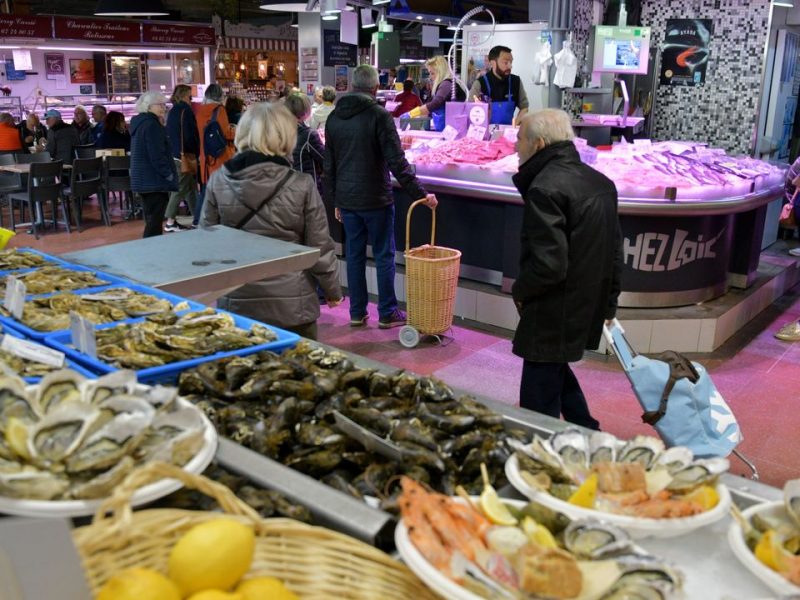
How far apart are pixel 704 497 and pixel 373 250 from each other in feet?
15.5

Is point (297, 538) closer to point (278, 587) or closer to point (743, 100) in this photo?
point (278, 587)

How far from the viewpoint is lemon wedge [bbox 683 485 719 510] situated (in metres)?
1.50

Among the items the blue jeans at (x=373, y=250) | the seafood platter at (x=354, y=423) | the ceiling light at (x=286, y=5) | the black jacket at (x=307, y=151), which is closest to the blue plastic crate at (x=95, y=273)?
the seafood platter at (x=354, y=423)

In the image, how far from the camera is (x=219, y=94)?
9.59 metres

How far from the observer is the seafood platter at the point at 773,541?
1.27 m

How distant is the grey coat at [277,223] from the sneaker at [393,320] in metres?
2.18

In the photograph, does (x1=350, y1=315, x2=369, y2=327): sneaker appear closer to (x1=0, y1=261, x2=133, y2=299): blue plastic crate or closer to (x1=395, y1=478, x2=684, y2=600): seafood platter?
(x1=0, y1=261, x2=133, y2=299): blue plastic crate

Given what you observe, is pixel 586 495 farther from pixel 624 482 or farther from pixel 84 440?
pixel 84 440

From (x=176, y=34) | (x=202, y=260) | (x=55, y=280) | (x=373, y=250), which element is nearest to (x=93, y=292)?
(x=55, y=280)

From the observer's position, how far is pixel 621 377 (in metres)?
5.14

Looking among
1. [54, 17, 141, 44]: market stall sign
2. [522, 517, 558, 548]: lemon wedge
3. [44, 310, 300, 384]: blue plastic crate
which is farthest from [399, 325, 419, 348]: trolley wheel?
[54, 17, 141, 44]: market stall sign

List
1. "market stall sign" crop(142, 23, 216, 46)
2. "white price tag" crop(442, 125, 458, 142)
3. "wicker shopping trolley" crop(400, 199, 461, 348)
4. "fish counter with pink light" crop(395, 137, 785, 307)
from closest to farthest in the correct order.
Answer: "wicker shopping trolley" crop(400, 199, 461, 348), "fish counter with pink light" crop(395, 137, 785, 307), "white price tag" crop(442, 125, 458, 142), "market stall sign" crop(142, 23, 216, 46)

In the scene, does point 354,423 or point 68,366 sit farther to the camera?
point 68,366

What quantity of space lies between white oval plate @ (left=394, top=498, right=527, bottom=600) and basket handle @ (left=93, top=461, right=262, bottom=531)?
25 cm
